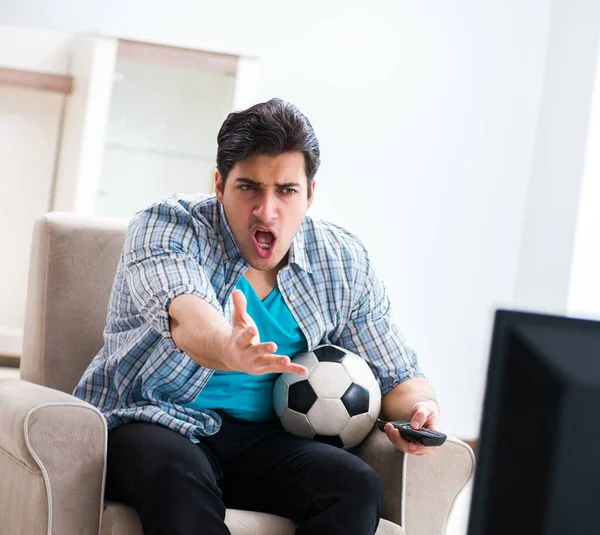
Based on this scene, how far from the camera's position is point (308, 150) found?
6.21 feet

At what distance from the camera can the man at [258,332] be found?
1.63 metres

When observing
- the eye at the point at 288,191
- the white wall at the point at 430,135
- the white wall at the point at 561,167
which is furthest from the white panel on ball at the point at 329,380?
the white wall at the point at 430,135

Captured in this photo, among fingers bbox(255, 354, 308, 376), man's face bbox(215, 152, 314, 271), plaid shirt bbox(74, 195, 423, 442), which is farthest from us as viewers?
man's face bbox(215, 152, 314, 271)

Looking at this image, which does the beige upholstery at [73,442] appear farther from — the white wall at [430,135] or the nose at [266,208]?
the white wall at [430,135]

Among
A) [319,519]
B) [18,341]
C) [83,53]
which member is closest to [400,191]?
[83,53]

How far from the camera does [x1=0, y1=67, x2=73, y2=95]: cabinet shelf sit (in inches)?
148

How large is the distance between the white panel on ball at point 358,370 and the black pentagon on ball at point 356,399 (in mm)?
13

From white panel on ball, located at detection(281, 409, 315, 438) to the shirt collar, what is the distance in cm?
31

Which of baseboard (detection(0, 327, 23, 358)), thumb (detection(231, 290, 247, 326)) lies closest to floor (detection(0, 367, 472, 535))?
baseboard (detection(0, 327, 23, 358))

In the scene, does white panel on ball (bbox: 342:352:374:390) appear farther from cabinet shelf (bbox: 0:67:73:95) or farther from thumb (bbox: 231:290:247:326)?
cabinet shelf (bbox: 0:67:73:95)

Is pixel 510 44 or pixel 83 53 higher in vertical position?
pixel 510 44

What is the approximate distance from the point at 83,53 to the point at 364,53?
4.35 ft

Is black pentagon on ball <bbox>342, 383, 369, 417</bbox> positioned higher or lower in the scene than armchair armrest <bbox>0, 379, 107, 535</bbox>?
higher

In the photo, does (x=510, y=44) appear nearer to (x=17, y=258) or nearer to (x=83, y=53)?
(x=83, y=53)
